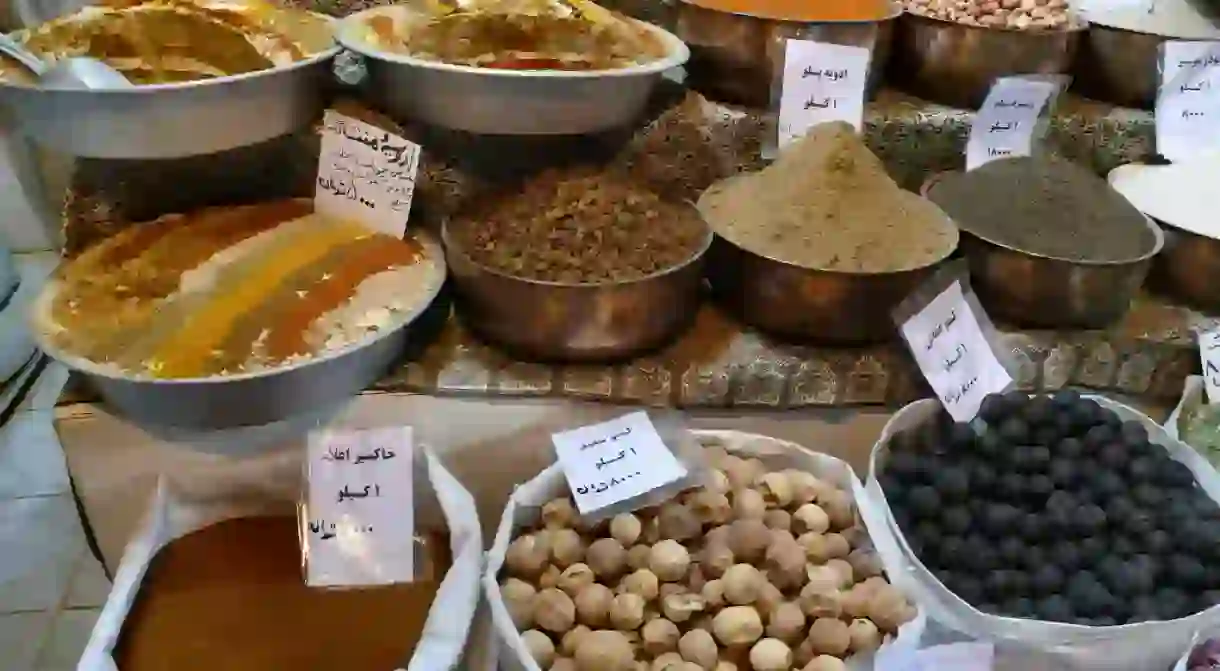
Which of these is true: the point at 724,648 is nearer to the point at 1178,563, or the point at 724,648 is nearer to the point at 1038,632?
the point at 1038,632

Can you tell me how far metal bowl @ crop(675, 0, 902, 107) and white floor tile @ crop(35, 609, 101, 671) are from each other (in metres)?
1.23

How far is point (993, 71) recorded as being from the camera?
1.31 m

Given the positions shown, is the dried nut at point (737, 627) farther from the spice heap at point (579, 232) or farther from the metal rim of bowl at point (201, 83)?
the metal rim of bowl at point (201, 83)

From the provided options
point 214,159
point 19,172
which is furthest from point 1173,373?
point 19,172

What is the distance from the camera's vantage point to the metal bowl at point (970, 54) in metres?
1.29

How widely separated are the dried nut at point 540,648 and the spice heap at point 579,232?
0.35 m

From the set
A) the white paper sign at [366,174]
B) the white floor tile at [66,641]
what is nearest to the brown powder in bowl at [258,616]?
the white paper sign at [366,174]

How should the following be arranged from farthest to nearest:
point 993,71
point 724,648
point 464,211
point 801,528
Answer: point 993,71, point 464,211, point 801,528, point 724,648

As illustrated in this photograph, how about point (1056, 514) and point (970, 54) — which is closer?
point (1056, 514)

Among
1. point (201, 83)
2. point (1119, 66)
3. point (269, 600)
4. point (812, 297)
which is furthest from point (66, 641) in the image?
point (1119, 66)

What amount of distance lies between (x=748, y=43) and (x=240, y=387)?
0.72m

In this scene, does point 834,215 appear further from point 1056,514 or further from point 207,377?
point 207,377

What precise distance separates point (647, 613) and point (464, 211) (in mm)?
513

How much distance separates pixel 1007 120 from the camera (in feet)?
4.34
